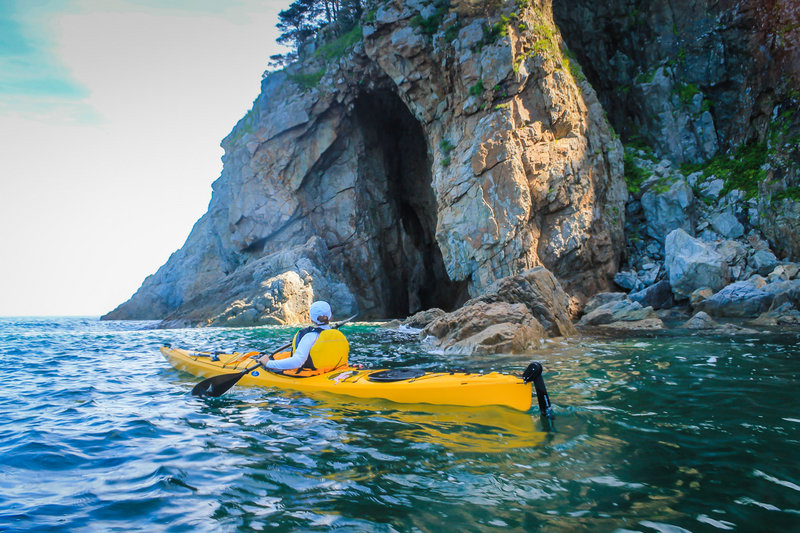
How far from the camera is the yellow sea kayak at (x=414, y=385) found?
518 cm

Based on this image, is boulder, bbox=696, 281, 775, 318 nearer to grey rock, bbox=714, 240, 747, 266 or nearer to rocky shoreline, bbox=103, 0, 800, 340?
rocky shoreline, bbox=103, 0, 800, 340

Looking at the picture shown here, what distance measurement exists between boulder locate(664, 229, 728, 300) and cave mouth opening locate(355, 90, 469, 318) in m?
13.9

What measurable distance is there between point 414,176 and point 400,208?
2.49 m

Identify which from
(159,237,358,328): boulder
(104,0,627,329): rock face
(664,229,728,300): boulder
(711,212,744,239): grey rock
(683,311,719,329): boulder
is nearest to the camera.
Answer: (683,311,719,329): boulder

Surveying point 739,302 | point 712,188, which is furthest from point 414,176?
point 739,302

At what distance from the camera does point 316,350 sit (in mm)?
6723

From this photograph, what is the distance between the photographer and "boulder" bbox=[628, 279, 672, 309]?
1692 centimetres

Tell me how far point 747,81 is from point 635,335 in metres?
16.9

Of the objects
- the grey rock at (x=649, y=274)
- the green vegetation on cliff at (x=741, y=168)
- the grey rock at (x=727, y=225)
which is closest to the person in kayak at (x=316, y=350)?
the grey rock at (x=649, y=274)

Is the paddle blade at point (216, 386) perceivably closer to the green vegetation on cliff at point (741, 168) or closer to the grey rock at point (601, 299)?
the grey rock at point (601, 299)

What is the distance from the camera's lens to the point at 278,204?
97.2 ft

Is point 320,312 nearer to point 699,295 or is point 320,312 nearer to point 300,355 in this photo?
point 300,355

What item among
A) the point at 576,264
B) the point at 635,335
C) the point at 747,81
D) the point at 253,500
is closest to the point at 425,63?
the point at 576,264

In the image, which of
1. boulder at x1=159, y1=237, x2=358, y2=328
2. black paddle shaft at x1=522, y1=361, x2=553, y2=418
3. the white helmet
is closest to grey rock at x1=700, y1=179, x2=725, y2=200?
boulder at x1=159, y1=237, x2=358, y2=328
